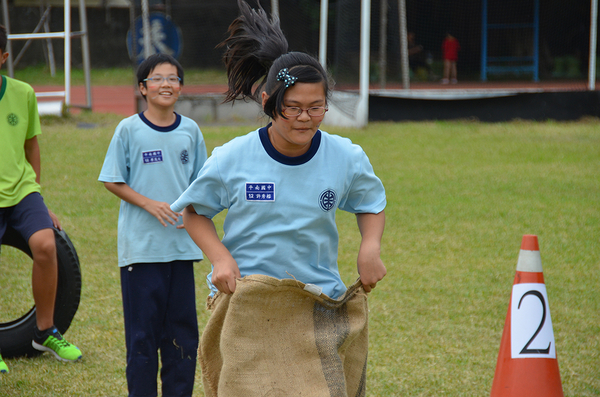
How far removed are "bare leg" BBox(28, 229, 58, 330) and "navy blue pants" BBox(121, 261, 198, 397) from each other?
620 millimetres

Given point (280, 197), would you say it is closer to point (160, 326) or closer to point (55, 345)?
point (160, 326)

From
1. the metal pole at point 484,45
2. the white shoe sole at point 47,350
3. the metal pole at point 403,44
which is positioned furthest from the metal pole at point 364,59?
the metal pole at point 484,45

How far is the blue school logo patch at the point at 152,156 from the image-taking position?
3074 mm

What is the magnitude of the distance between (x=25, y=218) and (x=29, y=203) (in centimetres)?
8

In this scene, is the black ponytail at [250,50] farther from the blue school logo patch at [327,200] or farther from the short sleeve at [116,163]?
the short sleeve at [116,163]

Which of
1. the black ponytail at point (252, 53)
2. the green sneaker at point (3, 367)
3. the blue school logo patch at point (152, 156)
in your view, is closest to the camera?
the black ponytail at point (252, 53)

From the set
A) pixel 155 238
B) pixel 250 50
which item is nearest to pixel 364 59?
pixel 155 238

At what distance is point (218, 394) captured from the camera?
6.92 ft

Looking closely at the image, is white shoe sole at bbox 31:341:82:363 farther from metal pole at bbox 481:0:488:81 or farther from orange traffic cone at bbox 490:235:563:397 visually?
metal pole at bbox 481:0:488:81

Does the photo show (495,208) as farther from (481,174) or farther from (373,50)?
(373,50)

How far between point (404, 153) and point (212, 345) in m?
8.27

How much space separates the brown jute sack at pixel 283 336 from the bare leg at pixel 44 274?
1609mm

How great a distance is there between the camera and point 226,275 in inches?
77.7

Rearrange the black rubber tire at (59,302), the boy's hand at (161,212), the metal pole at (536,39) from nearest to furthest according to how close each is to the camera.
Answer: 1. the boy's hand at (161,212)
2. the black rubber tire at (59,302)
3. the metal pole at (536,39)
